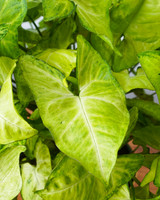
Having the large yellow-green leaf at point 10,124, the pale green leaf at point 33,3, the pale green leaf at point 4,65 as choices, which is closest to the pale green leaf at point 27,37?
the pale green leaf at point 33,3

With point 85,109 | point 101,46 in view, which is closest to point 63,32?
point 101,46

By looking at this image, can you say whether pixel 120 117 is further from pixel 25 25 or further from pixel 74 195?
pixel 25 25

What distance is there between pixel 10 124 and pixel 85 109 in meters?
0.10

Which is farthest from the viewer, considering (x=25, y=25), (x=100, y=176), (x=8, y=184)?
(x=25, y=25)

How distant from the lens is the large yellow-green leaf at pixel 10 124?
302 mm

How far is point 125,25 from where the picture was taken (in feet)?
1.31

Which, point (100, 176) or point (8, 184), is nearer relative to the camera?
point (100, 176)

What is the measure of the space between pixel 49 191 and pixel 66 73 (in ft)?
0.58

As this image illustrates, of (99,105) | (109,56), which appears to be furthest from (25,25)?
(99,105)

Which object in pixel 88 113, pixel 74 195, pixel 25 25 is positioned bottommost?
pixel 25 25

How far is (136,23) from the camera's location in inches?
15.8

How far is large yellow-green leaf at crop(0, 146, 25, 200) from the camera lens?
0.36 metres

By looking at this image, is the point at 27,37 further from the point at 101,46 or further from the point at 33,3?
the point at 101,46

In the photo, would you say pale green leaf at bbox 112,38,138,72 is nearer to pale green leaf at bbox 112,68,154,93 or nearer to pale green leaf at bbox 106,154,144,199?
pale green leaf at bbox 112,68,154,93
